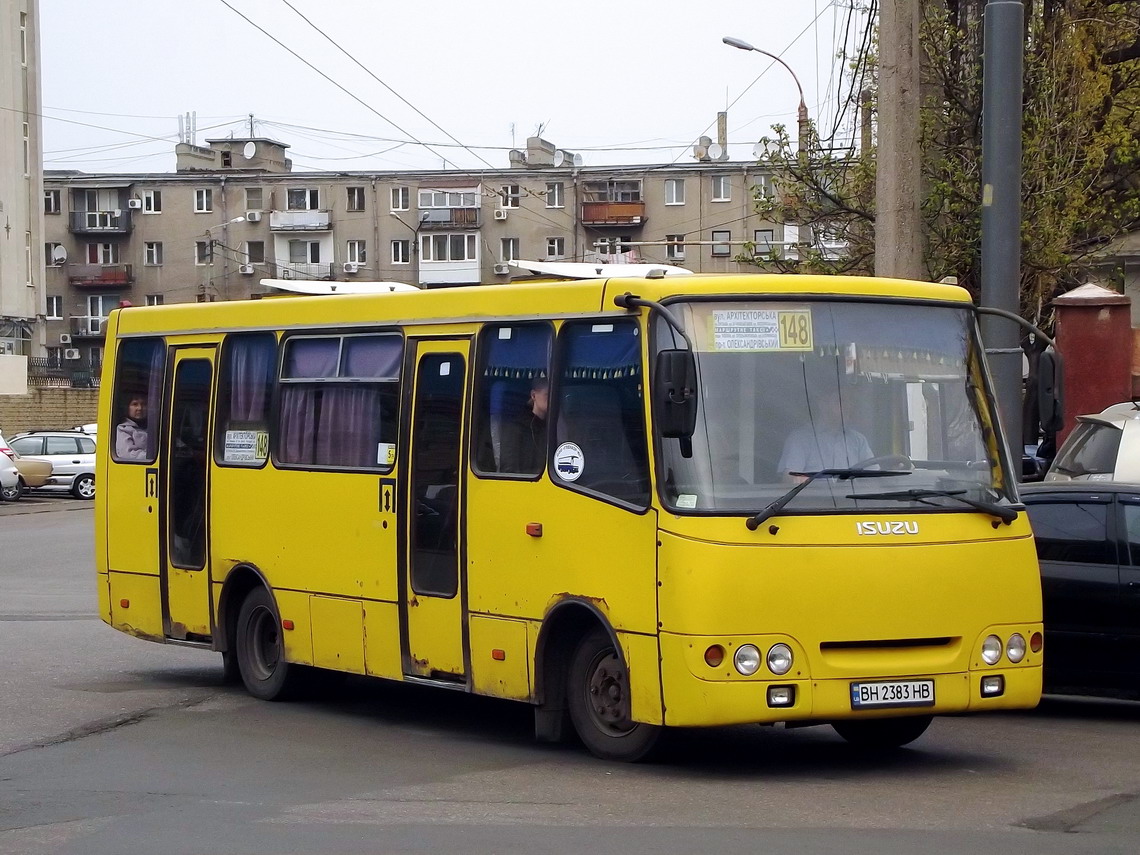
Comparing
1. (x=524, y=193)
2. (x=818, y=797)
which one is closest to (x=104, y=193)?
(x=524, y=193)

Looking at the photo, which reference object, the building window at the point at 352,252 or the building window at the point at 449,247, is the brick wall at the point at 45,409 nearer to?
the building window at the point at 449,247

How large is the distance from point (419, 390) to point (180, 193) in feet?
266

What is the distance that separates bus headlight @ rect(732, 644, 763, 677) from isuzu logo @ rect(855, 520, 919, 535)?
782mm

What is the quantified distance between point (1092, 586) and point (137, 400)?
280 inches

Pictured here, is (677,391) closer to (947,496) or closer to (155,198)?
(947,496)

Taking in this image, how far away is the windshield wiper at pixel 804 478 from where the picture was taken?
840cm

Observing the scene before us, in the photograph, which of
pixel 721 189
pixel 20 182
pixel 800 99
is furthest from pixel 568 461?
pixel 721 189

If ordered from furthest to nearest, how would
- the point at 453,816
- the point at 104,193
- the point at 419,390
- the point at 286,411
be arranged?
the point at 104,193, the point at 286,411, the point at 419,390, the point at 453,816

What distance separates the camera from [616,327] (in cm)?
915

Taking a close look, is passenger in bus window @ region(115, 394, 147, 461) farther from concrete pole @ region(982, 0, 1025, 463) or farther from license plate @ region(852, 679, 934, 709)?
license plate @ region(852, 679, 934, 709)

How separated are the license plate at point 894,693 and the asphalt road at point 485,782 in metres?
0.40

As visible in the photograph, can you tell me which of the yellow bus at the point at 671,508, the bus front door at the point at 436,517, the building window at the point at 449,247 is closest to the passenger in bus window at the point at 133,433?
the yellow bus at the point at 671,508

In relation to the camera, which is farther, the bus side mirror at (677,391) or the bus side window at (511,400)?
the bus side window at (511,400)

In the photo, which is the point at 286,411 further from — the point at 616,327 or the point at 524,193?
the point at 524,193
